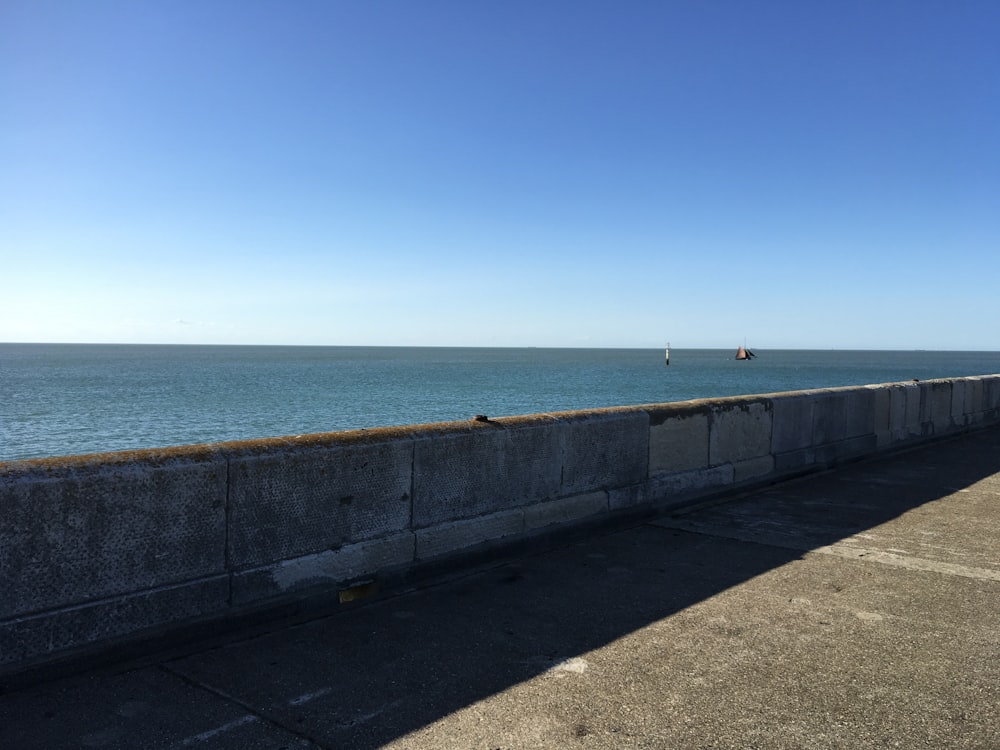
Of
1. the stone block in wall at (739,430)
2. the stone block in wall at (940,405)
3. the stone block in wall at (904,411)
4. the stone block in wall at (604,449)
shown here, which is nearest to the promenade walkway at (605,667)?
the stone block in wall at (604,449)

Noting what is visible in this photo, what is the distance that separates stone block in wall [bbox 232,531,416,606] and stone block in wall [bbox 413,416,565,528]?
0.91ft

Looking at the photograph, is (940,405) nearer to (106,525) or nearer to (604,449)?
(604,449)

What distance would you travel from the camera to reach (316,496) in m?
4.70

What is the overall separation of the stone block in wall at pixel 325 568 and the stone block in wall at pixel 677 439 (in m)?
2.95

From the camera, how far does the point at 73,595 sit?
3736 mm

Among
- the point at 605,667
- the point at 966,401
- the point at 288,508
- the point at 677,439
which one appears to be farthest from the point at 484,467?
the point at 966,401

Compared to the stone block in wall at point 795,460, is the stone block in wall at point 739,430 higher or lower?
higher

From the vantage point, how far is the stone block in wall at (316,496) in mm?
4391

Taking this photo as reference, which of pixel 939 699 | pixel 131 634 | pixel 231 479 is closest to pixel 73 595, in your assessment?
pixel 131 634

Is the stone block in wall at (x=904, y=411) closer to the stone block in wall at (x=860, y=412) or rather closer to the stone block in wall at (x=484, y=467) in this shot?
the stone block in wall at (x=860, y=412)

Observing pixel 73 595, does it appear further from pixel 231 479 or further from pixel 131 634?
pixel 231 479

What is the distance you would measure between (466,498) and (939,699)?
3.11 meters

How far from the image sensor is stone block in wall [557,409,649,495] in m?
6.45

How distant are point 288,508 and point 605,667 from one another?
2.02 metres
